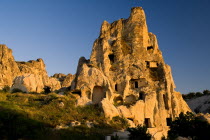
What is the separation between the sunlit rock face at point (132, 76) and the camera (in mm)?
31984

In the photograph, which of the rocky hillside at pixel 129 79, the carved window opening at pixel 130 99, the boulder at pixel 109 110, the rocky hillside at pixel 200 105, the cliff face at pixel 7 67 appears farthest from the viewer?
the cliff face at pixel 7 67

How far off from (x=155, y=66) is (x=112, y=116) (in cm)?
1472

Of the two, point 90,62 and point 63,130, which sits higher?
point 90,62

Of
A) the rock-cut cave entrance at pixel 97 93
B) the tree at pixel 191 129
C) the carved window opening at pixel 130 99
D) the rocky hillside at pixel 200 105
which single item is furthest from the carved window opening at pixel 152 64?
the rocky hillside at pixel 200 105

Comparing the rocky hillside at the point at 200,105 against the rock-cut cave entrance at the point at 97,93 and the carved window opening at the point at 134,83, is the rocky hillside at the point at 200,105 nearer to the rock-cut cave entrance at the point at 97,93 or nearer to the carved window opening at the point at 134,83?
the carved window opening at the point at 134,83

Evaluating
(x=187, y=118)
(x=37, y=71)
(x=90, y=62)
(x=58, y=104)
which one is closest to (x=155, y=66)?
(x=90, y=62)

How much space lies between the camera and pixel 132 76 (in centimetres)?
3509

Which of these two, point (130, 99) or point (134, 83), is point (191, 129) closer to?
point (130, 99)

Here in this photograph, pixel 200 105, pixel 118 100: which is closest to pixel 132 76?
pixel 118 100

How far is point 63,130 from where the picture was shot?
19.8 m

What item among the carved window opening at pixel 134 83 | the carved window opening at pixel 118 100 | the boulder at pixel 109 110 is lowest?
the boulder at pixel 109 110

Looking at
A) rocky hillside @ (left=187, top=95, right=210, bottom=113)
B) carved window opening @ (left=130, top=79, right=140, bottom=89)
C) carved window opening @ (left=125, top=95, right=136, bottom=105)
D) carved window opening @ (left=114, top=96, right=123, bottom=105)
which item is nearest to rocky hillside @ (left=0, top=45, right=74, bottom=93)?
carved window opening @ (left=114, top=96, right=123, bottom=105)

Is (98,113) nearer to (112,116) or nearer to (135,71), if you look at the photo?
(112,116)

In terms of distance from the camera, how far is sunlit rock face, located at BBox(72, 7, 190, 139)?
105ft
